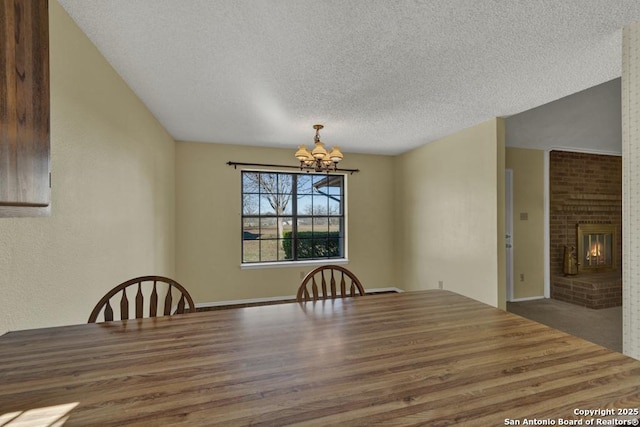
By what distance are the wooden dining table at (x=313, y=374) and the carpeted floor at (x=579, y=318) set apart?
275 centimetres

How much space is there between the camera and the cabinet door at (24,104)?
0.62 meters

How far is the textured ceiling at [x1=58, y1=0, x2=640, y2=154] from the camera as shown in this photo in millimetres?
1518

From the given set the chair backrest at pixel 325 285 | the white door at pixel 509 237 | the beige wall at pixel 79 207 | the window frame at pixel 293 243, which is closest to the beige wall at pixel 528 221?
the white door at pixel 509 237

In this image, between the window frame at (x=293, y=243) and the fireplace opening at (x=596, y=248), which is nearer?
the window frame at (x=293, y=243)

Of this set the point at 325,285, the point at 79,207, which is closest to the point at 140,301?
the point at 79,207

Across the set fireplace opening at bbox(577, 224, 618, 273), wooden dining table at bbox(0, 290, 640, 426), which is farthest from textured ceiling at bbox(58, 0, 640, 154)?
fireplace opening at bbox(577, 224, 618, 273)

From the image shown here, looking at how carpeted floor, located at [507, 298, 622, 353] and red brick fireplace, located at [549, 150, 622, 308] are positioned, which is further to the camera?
red brick fireplace, located at [549, 150, 622, 308]

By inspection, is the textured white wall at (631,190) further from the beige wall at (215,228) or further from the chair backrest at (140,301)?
the beige wall at (215,228)

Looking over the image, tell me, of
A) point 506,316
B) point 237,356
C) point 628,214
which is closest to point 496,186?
point 628,214

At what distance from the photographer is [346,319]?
1.26 metres

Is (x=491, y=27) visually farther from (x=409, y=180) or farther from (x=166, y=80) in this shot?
(x=409, y=180)

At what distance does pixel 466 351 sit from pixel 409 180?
13.2 feet

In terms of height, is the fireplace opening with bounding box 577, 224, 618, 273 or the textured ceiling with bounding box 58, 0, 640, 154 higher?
the textured ceiling with bounding box 58, 0, 640, 154

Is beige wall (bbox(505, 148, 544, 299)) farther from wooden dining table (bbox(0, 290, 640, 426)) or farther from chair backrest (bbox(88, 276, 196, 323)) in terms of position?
chair backrest (bbox(88, 276, 196, 323))
